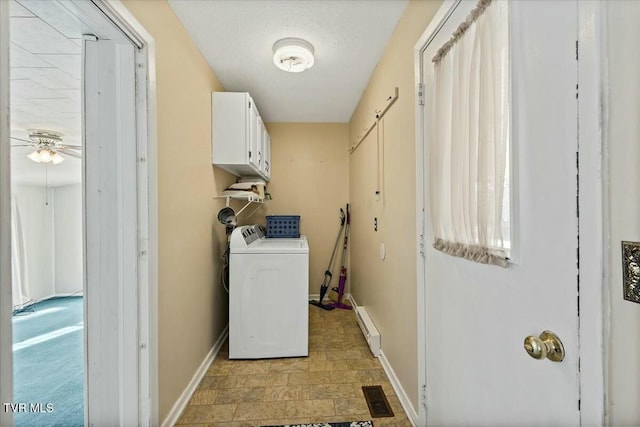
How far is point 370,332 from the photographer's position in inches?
87.8

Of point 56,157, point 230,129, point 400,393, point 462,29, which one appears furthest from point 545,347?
point 56,157

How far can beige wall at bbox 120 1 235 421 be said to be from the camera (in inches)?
55.7

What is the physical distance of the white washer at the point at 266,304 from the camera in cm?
217

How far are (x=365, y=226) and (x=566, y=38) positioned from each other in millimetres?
2215

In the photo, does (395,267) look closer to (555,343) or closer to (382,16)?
(555,343)

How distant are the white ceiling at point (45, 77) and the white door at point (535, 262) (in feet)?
5.20

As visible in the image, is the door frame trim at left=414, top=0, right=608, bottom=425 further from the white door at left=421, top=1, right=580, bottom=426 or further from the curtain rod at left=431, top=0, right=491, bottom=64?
the curtain rod at left=431, top=0, right=491, bottom=64

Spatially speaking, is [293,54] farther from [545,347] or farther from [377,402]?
[377,402]

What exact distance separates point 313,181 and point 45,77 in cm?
265

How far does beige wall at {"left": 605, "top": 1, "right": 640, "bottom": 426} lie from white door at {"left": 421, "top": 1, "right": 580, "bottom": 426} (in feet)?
0.24

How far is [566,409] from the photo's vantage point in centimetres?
62

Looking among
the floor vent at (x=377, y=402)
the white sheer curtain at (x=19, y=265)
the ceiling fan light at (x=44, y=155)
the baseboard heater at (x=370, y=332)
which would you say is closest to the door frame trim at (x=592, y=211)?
the floor vent at (x=377, y=402)

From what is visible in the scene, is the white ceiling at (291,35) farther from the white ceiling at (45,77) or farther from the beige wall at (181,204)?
the white ceiling at (45,77)

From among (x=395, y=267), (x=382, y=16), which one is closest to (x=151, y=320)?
(x=395, y=267)
